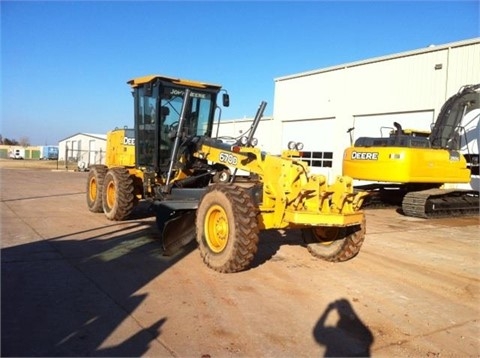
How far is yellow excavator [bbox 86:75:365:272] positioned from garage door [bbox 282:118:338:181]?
13493 millimetres

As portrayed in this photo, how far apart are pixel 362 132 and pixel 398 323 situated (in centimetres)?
1762

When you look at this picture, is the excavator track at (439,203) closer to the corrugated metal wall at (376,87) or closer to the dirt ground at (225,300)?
the corrugated metal wall at (376,87)

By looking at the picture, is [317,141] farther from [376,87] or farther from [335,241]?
[335,241]

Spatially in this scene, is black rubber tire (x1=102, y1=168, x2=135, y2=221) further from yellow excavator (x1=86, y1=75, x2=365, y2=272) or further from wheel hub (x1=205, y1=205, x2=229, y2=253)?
wheel hub (x1=205, y1=205, x2=229, y2=253)

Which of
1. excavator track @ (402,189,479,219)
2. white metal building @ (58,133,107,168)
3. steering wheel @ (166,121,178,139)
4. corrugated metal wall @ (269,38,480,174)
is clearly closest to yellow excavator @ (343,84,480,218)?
excavator track @ (402,189,479,219)

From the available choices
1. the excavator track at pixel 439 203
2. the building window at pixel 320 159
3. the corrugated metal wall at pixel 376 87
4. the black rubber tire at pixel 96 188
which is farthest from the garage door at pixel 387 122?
the black rubber tire at pixel 96 188

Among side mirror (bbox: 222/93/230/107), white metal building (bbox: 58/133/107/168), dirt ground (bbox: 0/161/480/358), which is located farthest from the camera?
white metal building (bbox: 58/133/107/168)

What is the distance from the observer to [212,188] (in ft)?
22.2

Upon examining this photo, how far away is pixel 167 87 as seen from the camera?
9.39 m

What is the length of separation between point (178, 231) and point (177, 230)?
3 centimetres

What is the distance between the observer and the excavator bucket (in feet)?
23.7

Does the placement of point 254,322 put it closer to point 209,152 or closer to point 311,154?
point 209,152

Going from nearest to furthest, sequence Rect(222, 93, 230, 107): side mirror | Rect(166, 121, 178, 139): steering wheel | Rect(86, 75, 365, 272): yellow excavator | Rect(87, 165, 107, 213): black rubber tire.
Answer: Rect(86, 75, 365, 272): yellow excavator
Rect(166, 121, 178, 139): steering wheel
Rect(222, 93, 230, 107): side mirror
Rect(87, 165, 107, 213): black rubber tire

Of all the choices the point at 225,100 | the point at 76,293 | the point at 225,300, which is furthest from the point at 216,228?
the point at 225,100
